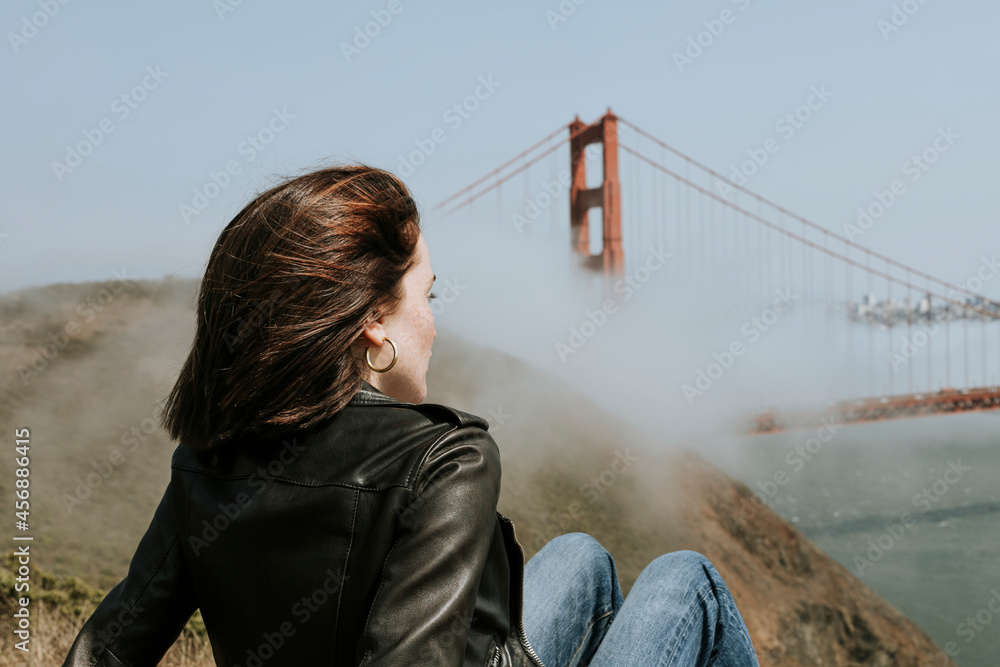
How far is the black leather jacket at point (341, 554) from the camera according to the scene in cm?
82

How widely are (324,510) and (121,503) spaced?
554 centimetres

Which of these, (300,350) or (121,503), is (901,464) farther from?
(300,350)

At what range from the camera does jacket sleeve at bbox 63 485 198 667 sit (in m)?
1.07

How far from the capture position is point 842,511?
23.4 meters

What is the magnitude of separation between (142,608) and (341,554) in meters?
0.42

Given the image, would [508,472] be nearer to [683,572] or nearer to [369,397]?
[683,572]

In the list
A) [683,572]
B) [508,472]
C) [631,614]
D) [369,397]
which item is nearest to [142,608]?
[369,397]

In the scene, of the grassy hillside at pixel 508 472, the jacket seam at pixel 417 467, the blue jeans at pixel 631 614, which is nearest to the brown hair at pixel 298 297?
the jacket seam at pixel 417 467

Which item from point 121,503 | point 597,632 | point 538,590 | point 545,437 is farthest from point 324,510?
point 545,437

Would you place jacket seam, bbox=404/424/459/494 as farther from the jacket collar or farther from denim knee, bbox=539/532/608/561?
denim knee, bbox=539/532/608/561

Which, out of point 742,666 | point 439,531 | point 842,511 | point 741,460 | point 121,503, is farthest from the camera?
point 842,511

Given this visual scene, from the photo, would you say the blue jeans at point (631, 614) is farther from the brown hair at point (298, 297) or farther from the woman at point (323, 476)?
the brown hair at point (298, 297)

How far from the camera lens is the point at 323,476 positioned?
92 centimetres

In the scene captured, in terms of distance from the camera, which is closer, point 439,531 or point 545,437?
point 439,531
